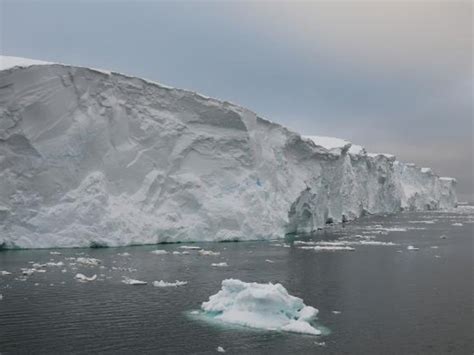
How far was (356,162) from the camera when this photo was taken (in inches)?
2051

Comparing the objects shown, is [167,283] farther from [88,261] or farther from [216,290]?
[88,261]

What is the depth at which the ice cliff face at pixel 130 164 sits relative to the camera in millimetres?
21828

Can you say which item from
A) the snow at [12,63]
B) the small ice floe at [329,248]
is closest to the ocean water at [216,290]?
the small ice floe at [329,248]

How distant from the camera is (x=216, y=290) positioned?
50.8ft

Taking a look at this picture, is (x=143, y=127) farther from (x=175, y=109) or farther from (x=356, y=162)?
(x=356, y=162)

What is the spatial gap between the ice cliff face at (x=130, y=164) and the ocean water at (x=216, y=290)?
143cm

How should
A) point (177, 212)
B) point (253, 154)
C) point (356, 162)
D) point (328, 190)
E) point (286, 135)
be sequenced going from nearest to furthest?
1. point (177, 212)
2. point (253, 154)
3. point (286, 135)
4. point (328, 190)
5. point (356, 162)

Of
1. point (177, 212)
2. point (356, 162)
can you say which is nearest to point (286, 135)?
point (177, 212)

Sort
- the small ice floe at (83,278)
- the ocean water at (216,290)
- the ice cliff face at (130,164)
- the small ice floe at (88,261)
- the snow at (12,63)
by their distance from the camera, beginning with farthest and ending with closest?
the ice cliff face at (130,164), the snow at (12,63), the small ice floe at (88,261), the small ice floe at (83,278), the ocean water at (216,290)

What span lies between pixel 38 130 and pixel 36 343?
541 inches

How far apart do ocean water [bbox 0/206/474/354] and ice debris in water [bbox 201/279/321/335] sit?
38cm

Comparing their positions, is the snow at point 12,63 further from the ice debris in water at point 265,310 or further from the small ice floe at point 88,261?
the ice debris in water at point 265,310

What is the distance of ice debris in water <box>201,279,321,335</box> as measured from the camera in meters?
11.8

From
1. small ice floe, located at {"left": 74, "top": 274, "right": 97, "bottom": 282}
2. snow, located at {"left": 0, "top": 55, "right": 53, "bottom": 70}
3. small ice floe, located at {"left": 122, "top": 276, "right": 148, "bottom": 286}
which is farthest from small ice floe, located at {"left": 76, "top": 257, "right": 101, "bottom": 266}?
snow, located at {"left": 0, "top": 55, "right": 53, "bottom": 70}
